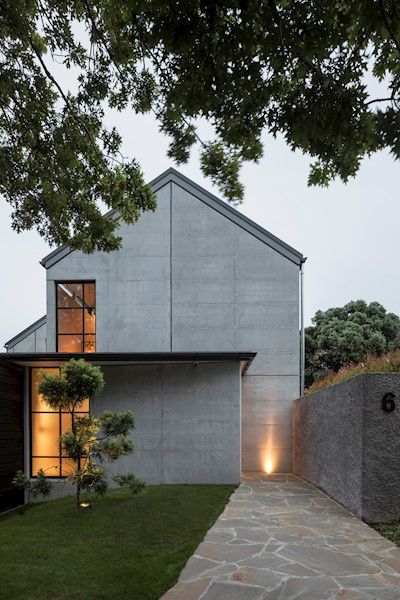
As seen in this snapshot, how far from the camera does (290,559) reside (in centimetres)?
558

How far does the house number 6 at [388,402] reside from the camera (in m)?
7.27

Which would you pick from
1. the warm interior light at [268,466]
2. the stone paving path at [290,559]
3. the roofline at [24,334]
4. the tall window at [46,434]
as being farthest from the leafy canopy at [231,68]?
the roofline at [24,334]

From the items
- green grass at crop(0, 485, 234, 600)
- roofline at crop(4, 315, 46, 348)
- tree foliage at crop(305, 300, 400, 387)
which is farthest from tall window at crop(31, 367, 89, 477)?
tree foliage at crop(305, 300, 400, 387)

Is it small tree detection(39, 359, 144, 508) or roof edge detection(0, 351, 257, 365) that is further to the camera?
roof edge detection(0, 351, 257, 365)

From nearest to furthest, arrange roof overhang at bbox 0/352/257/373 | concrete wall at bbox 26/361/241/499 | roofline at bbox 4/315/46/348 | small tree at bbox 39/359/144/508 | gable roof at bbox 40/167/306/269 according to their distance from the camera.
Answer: small tree at bbox 39/359/144/508, roof overhang at bbox 0/352/257/373, concrete wall at bbox 26/361/241/499, gable roof at bbox 40/167/306/269, roofline at bbox 4/315/46/348

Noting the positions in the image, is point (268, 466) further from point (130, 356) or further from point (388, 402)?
point (388, 402)

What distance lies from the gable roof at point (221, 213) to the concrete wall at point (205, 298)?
0.15 m

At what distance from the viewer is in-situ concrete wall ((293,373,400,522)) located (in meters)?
7.12

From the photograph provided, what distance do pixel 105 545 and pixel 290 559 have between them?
236 cm

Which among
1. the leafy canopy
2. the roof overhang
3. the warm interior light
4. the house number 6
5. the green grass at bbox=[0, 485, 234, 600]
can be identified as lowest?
the warm interior light

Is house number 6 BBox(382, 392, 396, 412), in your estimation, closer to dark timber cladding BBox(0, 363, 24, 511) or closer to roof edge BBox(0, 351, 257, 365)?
roof edge BBox(0, 351, 257, 365)

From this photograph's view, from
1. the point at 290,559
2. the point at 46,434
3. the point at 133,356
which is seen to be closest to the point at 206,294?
the point at 133,356

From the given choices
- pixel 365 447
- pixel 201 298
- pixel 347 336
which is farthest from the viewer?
pixel 347 336

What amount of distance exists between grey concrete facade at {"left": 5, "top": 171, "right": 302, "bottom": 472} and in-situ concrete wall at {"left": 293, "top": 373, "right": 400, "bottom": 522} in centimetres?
445
